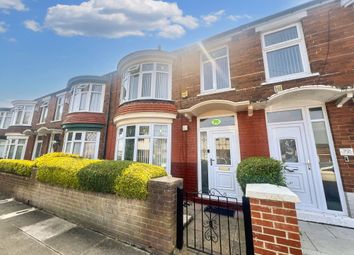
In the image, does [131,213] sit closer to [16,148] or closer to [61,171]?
[61,171]

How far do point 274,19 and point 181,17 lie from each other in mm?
4023

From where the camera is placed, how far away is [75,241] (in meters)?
3.30

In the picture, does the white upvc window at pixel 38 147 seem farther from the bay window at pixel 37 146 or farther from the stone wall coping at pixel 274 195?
the stone wall coping at pixel 274 195

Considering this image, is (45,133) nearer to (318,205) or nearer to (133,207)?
(133,207)

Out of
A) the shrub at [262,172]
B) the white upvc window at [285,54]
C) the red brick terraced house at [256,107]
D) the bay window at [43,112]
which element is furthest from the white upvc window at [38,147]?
the white upvc window at [285,54]

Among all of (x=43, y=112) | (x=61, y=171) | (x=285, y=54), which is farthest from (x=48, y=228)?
(x=43, y=112)

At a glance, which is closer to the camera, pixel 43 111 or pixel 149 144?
pixel 149 144

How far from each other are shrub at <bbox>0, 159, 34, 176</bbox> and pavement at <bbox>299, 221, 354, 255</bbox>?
833 cm

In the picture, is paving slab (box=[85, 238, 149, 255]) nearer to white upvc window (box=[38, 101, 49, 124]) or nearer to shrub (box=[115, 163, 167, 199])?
shrub (box=[115, 163, 167, 199])

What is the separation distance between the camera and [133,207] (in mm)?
3301

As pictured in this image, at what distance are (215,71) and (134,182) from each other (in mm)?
5991

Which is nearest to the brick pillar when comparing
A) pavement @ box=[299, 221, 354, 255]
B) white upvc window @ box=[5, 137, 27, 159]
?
pavement @ box=[299, 221, 354, 255]

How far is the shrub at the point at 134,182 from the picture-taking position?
3.25m

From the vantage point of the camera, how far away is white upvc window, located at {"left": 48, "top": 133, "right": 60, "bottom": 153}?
496 inches
